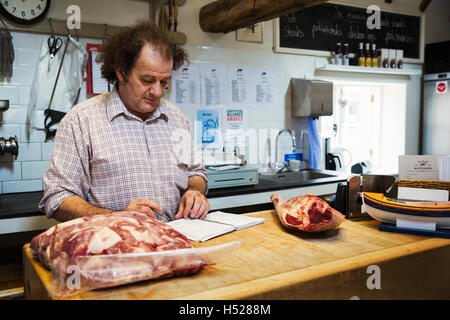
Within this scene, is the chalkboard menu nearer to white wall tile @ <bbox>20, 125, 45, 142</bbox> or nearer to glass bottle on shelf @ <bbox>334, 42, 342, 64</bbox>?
glass bottle on shelf @ <bbox>334, 42, 342, 64</bbox>

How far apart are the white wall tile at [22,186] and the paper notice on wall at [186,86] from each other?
133 cm

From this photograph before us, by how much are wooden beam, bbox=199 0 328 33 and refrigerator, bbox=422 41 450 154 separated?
3068 mm

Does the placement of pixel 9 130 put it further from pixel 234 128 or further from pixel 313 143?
pixel 313 143

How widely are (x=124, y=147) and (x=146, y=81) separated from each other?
1.07 ft

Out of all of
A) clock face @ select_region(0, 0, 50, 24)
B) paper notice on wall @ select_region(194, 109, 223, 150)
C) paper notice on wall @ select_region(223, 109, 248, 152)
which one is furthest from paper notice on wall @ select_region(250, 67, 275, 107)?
clock face @ select_region(0, 0, 50, 24)

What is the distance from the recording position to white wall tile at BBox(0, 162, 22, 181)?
302 centimetres

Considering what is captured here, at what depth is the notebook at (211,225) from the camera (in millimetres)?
1502

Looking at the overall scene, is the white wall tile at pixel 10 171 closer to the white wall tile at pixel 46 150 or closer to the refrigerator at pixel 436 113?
the white wall tile at pixel 46 150

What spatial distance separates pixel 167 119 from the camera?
83.0 inches

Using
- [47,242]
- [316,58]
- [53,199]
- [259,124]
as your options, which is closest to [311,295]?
[47,242]

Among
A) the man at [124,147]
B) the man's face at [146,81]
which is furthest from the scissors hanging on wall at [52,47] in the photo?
the man's face at [146,81]

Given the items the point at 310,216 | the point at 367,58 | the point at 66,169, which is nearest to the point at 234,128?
the point at 367,58

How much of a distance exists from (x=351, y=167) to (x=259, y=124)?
1.42 metres
